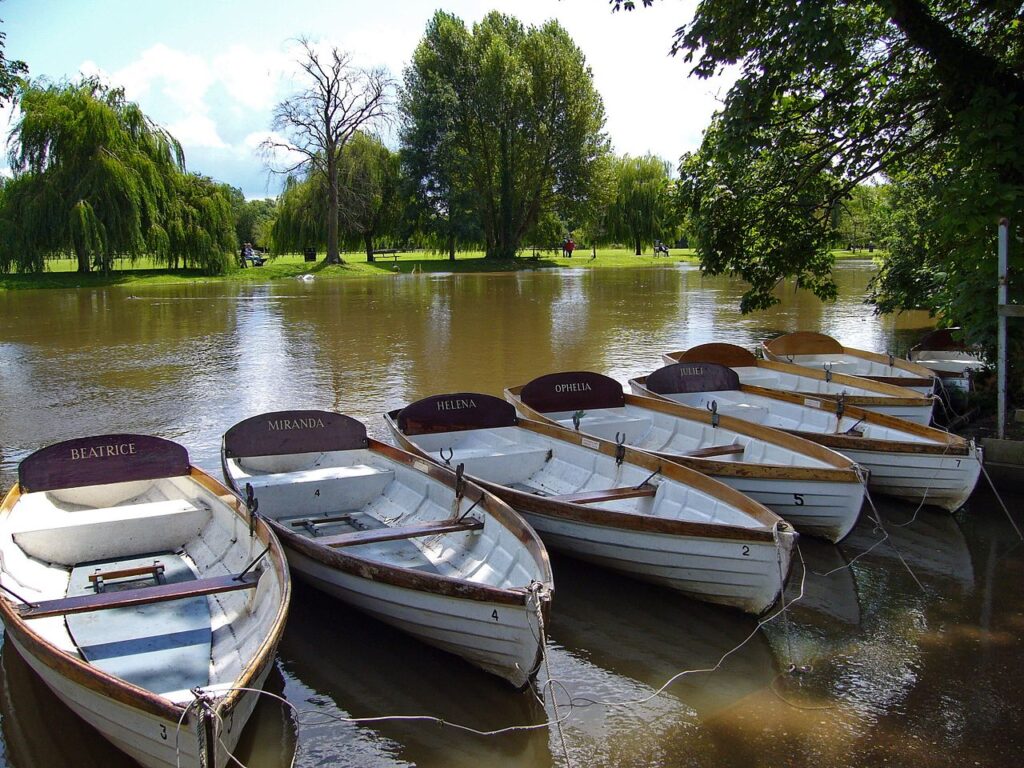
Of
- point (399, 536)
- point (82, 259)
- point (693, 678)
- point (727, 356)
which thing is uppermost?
point (82, 259)

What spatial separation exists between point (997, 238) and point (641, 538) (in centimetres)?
578

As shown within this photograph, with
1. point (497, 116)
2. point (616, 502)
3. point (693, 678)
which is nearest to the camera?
point (693, 678)

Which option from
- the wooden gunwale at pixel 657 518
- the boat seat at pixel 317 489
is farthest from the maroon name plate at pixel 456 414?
the boat seat at pixel 317 489

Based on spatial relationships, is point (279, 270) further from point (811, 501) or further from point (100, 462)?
point (811, 501)

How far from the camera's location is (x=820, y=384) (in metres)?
12.1

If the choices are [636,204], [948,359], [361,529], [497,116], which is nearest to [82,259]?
[497,116]

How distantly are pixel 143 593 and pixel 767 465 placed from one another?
507 centimetres

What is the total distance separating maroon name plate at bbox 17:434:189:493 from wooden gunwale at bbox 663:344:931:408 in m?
7.20

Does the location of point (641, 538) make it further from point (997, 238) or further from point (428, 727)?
point (997, 238)

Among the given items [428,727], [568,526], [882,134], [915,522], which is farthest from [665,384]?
[428,727]

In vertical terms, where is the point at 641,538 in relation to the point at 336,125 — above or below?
below

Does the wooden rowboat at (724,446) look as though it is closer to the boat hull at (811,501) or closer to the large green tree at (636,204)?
the boat hull at (811,501)

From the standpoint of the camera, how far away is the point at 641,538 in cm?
664

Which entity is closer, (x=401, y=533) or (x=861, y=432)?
(x=401, y=533)
